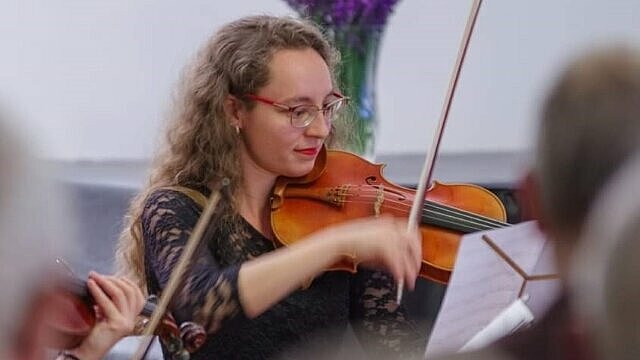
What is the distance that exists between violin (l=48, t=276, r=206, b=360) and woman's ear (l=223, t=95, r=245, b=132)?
0.94 feet

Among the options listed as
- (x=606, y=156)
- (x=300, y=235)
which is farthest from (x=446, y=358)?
(x=300, y=235)

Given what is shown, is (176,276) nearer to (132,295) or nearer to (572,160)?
(132,295)

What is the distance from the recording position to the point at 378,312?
1778mm

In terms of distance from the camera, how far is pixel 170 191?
165 cm

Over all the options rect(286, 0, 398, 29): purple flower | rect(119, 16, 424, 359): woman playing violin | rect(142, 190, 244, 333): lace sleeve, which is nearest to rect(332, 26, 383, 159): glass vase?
rect(286, 0, 398, 29): purple flower

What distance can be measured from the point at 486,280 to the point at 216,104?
22.2 inches

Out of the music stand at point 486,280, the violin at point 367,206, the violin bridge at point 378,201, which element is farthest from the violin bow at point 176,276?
the music stand at point 486,280

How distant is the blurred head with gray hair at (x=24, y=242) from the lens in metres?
0.68

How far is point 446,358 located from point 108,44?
1.80 metres

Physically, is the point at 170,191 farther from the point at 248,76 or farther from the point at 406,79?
the point at 406,79

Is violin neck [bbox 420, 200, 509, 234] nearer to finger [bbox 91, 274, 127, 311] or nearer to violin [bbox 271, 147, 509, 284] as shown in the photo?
violin [bbox 271, 147, 509, 284]

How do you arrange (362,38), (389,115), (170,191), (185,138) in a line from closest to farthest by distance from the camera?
(170,191) → (185,138) → (362,38) → (389,115)

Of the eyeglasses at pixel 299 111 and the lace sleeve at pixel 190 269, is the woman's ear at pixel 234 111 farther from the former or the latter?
the lace sleeve at pixel 190 269

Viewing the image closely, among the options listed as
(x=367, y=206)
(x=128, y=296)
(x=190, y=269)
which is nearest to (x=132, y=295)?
(x=128, y=296)
